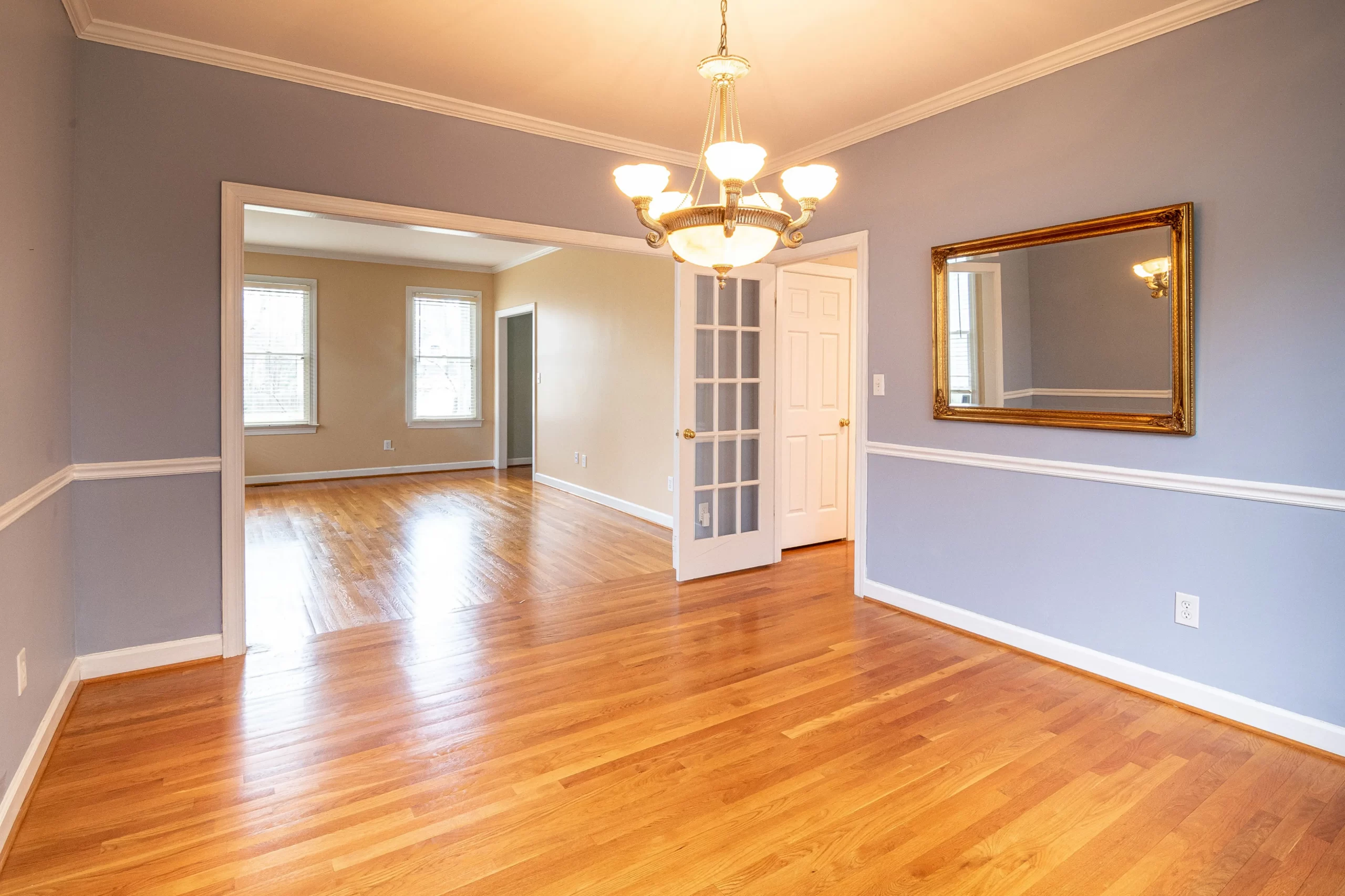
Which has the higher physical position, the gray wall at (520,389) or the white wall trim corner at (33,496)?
the gray wall at (520,389)

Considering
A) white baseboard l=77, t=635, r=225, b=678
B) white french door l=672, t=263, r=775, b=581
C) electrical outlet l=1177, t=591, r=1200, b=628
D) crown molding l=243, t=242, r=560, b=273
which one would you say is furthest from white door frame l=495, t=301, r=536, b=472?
electrical outlet l=1177, t=591, r=1200, b=628

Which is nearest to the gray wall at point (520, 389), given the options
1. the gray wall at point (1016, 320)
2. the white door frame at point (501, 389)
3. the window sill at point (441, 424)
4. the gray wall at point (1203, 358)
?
the white door frame at point (501, 389)

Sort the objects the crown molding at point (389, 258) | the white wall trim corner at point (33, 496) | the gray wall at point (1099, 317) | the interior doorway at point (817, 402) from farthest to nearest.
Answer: the crown molding at point (389, 258) < the interior doorway at point (817, 402) < the gray wall at point (1099, 317) < the white wall trim corner at point (33, 496)

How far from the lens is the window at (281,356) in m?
8.09

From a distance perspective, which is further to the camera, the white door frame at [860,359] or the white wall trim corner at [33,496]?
the white door frame at [860,359]

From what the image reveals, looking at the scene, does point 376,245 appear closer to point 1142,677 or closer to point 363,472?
point 363,472

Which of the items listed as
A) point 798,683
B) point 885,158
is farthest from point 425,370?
point 798,683

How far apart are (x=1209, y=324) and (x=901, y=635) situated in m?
1.81

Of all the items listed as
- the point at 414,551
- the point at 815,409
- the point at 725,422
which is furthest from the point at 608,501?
the point at 725,422

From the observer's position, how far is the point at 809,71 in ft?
10.5

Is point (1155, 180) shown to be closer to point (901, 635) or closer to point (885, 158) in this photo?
point (885, 158)

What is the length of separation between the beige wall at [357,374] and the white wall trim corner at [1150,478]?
692cm

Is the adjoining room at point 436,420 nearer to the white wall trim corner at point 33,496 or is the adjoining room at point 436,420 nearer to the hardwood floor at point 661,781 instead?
the hardwood floor at point 661,781

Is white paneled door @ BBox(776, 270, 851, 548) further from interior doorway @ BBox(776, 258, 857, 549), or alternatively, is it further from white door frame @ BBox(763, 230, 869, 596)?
white door frame @ BBox(763, 230, 869, 596)
